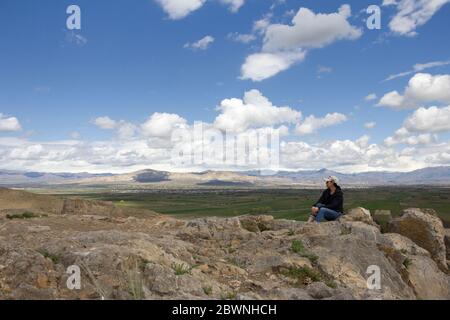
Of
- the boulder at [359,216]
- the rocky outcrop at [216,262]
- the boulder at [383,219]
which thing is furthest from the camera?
the boulder at [383,219]

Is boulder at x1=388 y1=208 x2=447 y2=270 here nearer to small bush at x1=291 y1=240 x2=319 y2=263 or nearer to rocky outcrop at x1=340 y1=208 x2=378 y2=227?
rocky outcrop at x1=340 y1=208 x2=378 y2=227

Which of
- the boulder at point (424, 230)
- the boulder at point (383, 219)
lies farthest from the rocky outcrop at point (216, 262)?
the boulder at point (383, 219)

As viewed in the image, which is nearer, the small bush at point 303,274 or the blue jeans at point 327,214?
the small bush at point 303,274

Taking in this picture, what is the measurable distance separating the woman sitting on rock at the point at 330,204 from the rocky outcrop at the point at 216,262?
78 centimetres

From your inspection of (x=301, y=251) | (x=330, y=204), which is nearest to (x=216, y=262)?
(x=301, y=251)

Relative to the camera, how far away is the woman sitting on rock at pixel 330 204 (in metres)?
21.4

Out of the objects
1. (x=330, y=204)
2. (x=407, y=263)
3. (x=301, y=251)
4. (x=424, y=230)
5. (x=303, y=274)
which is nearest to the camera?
(x=303, y=274)

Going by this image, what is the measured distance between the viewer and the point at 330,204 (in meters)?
22.0

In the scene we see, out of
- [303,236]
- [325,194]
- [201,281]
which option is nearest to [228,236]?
[303,236]

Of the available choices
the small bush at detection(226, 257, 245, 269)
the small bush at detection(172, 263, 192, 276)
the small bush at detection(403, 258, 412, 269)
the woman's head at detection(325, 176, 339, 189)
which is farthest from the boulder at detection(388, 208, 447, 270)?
the small bush at detection(172, 263, 192, 276)

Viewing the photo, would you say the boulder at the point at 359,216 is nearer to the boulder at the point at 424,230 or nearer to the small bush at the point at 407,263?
the boulder at the point at 424,230

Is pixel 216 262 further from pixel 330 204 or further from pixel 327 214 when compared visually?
pixel 327 214

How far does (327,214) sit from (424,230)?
8221 mm
